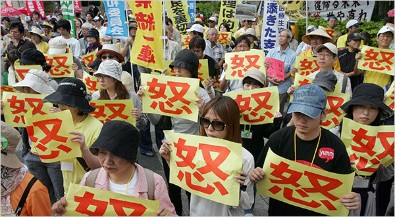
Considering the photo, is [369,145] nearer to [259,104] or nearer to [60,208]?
[259,104]

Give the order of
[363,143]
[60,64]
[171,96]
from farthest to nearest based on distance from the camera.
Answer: [60,64] → [171,96] → [363,143]

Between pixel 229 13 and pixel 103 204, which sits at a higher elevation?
pixel 229 13

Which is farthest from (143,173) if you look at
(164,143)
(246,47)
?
(246,47)

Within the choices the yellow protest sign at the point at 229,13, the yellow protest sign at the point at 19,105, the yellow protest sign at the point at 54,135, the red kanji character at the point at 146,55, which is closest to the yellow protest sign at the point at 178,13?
the yellow protest sign at the point at 229,13

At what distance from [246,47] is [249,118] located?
9.20 feet

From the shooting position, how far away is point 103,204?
8.47ft

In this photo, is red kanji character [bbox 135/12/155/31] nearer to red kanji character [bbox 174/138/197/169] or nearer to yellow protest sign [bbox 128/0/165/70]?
yellow protest sign [bbox 128/0/165/70]

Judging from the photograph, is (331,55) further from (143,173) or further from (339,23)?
(339,23)

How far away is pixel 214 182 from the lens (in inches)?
109

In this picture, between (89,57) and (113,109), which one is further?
(89,57)

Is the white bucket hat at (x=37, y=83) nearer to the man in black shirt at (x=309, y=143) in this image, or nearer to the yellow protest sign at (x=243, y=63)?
the yellow protest sign at (x=243, y=63)

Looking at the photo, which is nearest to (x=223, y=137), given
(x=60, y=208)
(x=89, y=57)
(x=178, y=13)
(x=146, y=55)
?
(x=60, y=208)

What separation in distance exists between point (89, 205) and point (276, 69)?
4.47m

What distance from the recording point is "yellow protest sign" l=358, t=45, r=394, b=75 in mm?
6480
